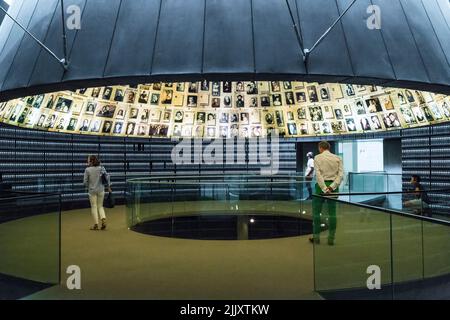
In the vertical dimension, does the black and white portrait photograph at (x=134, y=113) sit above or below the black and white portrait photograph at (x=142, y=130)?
above

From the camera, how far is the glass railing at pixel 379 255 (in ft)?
15.9

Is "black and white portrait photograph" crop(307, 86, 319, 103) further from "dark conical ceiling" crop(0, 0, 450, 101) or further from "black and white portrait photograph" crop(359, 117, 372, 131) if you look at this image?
"dark conical ceiling" crop(0, 0, 450, 101)

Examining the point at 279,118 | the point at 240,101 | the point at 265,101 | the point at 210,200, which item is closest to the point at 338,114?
the point at 279,118

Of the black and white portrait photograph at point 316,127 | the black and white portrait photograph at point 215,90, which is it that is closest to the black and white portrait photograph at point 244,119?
the black and white portrait photograph at point 215,90

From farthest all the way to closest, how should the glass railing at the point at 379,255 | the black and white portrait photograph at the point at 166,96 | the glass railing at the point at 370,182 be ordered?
the black and white portrait photograph at the point at 166,96 → the glass railing at the point at 370,182 → the glass railing at the point at 379,255

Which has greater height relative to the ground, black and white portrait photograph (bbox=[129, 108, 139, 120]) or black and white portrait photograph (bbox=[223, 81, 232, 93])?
black and white portrait photograph (bbox=[223, 81, 232, 93])

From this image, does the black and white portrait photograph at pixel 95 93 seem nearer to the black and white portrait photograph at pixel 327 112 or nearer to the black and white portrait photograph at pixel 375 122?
the black and white portrait photograph at pixel 327 112

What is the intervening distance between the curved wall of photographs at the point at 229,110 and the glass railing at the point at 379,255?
910 centimetres

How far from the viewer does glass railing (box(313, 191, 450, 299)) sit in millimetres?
4836

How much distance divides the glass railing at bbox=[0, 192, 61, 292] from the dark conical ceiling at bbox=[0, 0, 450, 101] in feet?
7.51

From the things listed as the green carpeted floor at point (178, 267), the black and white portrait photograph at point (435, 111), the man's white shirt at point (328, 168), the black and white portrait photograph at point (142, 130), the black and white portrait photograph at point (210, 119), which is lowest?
the green carpeted floor at point (178, 267)

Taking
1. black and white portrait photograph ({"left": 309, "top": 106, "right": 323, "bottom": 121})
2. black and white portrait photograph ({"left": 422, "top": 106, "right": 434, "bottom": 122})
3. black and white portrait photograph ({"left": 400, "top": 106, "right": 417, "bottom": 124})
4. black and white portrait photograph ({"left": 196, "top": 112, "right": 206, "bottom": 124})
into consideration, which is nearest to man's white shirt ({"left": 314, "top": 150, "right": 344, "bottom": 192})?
black and white portrait photograph ({"left": 422, "top": 106, "right": 434, "bottom": 122})

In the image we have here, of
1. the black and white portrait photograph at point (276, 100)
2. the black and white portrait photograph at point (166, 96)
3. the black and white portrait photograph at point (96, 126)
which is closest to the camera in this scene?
the black and white portrait photograph at point (96, 126)
